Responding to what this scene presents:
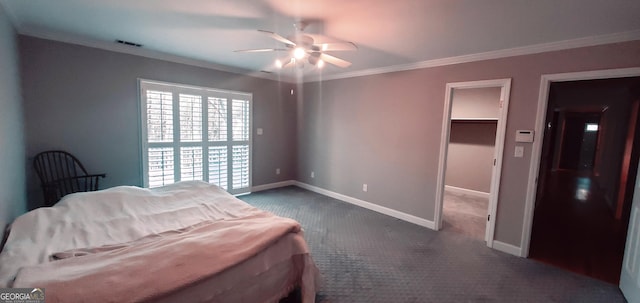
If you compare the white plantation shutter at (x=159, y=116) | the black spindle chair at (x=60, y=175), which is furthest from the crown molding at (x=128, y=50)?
the black spindle chair at (x=60, y=175)

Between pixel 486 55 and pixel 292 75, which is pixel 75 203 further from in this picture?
pixel 486 55

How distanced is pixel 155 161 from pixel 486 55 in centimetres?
468

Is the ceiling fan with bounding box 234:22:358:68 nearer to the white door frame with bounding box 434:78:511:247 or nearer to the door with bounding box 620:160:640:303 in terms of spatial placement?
the white door frame with bounding box 434:78:511:247

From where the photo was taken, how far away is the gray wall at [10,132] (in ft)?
6.39

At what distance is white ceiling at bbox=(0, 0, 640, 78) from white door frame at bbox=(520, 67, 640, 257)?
0.31 metres

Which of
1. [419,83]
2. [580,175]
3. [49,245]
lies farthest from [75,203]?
[580,175]

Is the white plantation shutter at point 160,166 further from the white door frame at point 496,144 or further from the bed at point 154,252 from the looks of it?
the white door frame at point 496,144

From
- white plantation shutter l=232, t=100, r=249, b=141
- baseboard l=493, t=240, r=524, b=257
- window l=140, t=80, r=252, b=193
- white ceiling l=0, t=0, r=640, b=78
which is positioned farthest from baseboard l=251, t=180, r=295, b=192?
baseboard l=493, t=240, r=524, b=257

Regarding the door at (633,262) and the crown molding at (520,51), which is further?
the crown molding at (520,51)

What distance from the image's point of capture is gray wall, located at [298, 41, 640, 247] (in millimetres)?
2670

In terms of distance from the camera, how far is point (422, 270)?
248 centimetres

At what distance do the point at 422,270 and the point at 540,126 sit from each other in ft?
6.48

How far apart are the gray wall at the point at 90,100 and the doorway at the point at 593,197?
5108 millimetres

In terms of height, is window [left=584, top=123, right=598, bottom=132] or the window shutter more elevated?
window [left=584, top=123, right=598, bottom=132]
